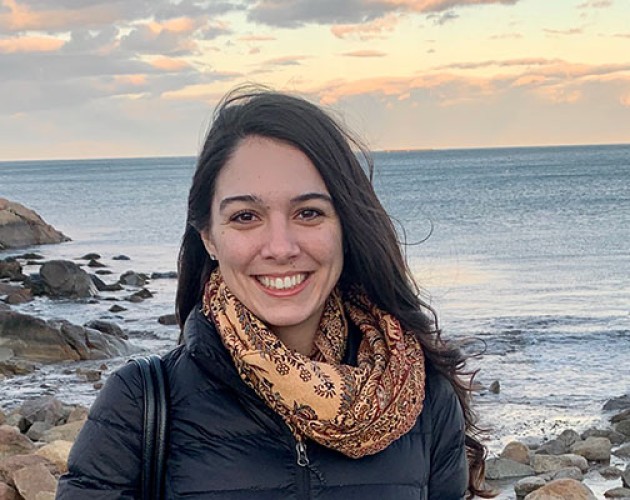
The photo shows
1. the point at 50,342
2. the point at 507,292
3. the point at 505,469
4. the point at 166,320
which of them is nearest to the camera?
the point at 505,469

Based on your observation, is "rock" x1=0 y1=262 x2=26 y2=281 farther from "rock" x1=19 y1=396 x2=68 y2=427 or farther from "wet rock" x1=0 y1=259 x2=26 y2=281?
"rock" x1=19 y1=396 x2=68 y2=427

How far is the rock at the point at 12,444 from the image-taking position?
29.3 ft

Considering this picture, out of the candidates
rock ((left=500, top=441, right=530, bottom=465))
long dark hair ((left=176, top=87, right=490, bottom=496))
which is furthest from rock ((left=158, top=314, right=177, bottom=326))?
long dark hair ((left=176, top=87, right=490, bottom=496))

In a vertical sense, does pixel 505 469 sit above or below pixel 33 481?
below

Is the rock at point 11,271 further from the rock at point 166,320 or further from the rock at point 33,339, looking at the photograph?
the rock at point 33,339

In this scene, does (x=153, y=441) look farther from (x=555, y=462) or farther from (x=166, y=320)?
(x=166, y=320)

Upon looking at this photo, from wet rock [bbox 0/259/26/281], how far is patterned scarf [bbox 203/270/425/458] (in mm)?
25423

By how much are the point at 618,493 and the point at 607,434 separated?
2.25 metres

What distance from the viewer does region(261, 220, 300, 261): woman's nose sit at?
8.72 ft

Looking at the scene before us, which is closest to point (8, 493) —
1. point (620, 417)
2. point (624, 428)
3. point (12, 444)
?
point (12, 444)

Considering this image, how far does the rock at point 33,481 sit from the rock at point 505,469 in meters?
Result: 4.14

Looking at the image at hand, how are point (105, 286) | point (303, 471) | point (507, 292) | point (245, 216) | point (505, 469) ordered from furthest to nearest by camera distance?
point (105, 286) → point (507, 292) → point (505, 469) → point (245, 216) → point (303, 471)

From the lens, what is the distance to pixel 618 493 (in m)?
8.93

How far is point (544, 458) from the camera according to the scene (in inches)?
389
